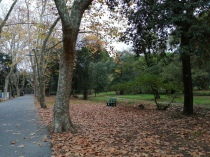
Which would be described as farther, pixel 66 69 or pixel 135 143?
pixel 66 69

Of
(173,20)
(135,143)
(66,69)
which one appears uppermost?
(173,20)

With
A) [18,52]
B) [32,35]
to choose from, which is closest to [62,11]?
[32,35]

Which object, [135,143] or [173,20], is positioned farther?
[173,20]

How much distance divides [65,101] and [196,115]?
23.9 feet

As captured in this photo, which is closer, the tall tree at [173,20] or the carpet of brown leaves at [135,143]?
the carpet of brown leaves at [135,143]

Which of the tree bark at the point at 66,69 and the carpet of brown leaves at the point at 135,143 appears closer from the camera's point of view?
the carpet of brown leaves at the point at 135,143

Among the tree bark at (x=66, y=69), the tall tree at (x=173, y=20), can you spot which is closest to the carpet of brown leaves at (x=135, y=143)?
the tree bark at (x=66, y=69)

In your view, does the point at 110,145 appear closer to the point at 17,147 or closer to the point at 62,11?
the point at 17,147

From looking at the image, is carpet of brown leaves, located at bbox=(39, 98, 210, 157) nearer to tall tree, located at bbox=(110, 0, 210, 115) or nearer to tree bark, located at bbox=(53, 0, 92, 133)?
tree bark, located at bbox=(53, 0, 92, 133)

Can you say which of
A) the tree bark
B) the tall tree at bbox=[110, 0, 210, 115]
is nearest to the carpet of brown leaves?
the tree bark

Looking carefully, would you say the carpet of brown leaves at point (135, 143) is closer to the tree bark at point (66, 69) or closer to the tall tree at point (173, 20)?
the tree bark at point (66, 69)

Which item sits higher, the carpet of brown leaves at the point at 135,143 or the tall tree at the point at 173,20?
the tall tree at the point at 173,20

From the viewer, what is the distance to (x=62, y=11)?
24.6ft

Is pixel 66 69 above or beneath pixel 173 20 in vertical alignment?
beneath
